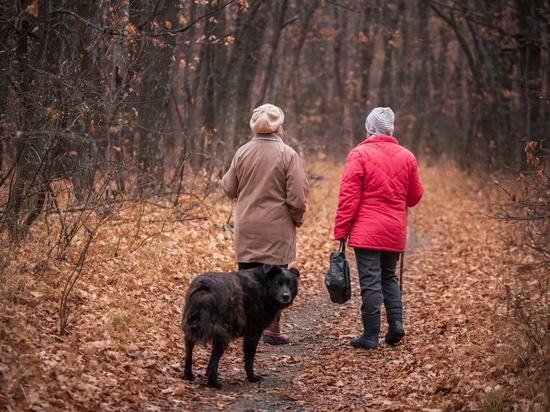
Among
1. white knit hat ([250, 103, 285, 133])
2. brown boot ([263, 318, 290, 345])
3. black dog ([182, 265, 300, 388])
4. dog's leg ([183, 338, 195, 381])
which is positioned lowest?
brown boot ([263, 318, 290, 345])

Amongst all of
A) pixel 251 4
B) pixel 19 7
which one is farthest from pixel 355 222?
pixel 251 4

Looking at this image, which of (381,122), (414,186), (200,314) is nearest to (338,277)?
(414,186)

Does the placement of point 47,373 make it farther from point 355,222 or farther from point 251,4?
point 251,4

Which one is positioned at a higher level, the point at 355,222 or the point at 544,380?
the point at 355,222

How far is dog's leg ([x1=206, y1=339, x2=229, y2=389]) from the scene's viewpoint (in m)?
6.02

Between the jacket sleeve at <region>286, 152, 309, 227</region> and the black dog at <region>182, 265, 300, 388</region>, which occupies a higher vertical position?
the jacket sleeve at <region>286, 152, 309, 227</region>

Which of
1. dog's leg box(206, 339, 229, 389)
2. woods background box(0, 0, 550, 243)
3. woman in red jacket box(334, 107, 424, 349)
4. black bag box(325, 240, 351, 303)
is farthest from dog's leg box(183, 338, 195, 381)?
woman in red jacket box(334, 107, 424, 349)

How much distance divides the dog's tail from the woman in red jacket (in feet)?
7.59

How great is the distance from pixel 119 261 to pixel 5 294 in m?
2.49

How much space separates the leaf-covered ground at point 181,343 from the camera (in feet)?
18.3

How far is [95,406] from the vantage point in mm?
5219

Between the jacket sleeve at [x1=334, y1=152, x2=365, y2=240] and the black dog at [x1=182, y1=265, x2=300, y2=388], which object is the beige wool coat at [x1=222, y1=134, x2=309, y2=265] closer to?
the jacket sleeve at [x1=334, y1=152, x2=365, y2=240]

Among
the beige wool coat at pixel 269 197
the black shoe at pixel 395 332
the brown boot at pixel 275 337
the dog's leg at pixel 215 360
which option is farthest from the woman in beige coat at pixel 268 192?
the dog's leg at pixel 215 360

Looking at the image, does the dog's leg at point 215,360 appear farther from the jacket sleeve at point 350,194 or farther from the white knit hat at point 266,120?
the white knit hat at point 266,120
